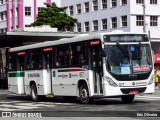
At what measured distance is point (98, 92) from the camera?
19.9 m

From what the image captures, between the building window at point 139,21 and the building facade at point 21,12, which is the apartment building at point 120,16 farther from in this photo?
the building facade at point 21,12

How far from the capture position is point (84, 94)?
20.8m

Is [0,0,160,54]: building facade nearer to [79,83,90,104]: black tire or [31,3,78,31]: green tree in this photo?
[31,3,78,31]: green tree

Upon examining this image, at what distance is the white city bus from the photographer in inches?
774

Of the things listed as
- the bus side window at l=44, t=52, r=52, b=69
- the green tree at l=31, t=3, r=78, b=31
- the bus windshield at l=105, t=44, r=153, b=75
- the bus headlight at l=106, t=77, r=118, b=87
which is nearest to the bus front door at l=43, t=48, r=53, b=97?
the bus side window at l=44, t=52, r=52, b=69

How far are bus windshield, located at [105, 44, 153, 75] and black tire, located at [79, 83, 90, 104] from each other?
5.23 feet

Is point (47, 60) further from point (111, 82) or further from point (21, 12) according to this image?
point (21, 12)

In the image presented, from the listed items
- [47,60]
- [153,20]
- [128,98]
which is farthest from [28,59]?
[153,20]

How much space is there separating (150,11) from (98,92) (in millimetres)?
49136

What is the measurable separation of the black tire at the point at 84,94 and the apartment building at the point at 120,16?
137 feet

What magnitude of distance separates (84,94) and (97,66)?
150cm

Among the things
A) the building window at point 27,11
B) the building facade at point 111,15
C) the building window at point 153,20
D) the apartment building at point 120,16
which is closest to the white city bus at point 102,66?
the building facade at point 111,15

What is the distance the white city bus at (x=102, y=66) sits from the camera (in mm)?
19656

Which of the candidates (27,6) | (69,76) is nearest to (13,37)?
(69,76)
